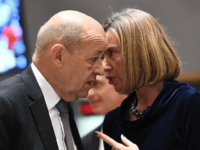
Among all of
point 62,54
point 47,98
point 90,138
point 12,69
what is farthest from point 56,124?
point 12,69

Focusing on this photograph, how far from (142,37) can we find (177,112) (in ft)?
1.61

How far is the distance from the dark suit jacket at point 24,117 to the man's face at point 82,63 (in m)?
0.19

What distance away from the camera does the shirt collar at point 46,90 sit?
133 cm

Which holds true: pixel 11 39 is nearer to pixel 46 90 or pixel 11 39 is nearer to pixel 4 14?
pixel 4 14

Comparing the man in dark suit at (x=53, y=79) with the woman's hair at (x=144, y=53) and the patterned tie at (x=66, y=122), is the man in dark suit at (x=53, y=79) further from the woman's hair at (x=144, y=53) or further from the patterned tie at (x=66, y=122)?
the woman's hair at (x=144, y=53)

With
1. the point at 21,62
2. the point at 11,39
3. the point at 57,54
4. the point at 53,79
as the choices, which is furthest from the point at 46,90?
the point at 11,39

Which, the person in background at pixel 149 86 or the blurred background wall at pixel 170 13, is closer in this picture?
the person in background at pixel 149 86

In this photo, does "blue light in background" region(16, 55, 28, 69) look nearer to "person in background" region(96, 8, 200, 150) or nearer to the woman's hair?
"person in background" region(96, 8, 200, 150)

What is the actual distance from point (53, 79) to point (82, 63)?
19 centimetres

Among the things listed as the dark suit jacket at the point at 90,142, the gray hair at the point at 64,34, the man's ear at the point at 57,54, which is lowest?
the dark suit jacket at the point at 90,142

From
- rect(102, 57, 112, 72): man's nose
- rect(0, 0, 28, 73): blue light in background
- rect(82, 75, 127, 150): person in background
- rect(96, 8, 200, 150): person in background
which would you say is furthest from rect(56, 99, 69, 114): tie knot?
rect(0, 0, 28, 73): blue light in background

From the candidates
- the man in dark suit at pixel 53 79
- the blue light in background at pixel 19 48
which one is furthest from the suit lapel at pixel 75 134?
the blue light in background at pixel 19 48

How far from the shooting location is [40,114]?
1237 mm

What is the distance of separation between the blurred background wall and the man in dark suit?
218 centimetres
